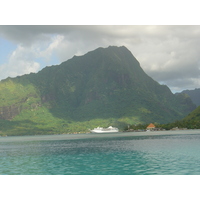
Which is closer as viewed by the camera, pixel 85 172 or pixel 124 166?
pixel 85 172

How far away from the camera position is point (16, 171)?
5088 centimetres
